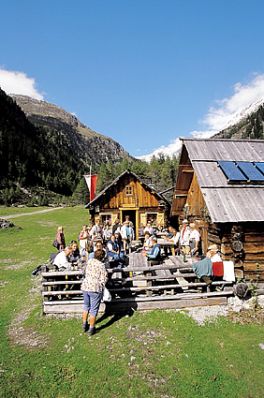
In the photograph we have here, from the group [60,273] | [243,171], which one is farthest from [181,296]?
[243,171]

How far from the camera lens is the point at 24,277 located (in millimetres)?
15688

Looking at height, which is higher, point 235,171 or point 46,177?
point 46,177

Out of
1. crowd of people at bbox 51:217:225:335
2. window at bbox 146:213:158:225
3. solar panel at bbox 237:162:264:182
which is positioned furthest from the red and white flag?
solar panel at bbox 237:162:264:182

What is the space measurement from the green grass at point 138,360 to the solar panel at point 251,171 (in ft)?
20.0

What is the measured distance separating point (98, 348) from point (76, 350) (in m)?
0.60

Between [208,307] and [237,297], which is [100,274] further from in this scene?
[237,297]

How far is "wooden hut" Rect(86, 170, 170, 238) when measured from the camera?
26.8 meters

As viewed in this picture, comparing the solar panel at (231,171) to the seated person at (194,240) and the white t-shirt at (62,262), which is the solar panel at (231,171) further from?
the white t-shirt at (62,262)

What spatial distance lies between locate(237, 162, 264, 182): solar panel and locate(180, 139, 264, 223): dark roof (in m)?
0.34

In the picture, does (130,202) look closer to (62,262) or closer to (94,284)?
(62,262)

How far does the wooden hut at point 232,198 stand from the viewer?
11170 mm

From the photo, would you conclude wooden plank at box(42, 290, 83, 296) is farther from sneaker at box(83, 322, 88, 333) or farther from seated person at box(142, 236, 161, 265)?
seated person at box(142, 236, 161, 265)

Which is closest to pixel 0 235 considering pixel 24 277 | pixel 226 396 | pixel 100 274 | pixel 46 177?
pixel 24 277

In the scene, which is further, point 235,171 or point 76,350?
point 235,171
